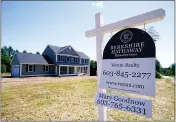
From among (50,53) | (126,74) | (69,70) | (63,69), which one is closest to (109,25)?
(126,74)

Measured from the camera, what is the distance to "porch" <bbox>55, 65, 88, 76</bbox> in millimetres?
33656

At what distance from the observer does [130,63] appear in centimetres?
288

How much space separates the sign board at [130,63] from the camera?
8.70 ft

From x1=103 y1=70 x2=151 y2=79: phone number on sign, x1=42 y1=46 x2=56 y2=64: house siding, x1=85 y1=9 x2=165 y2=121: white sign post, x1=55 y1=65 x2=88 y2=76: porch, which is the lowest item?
x1=55 y1=65 x2=88 y2=76: porch

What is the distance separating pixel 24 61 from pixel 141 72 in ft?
90.2

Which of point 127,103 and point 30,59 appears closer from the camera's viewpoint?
point 127,103

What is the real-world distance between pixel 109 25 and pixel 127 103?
63.8 inches

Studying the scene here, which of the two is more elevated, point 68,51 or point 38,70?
point 68,51

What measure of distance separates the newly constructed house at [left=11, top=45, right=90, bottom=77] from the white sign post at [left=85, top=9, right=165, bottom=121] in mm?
25948

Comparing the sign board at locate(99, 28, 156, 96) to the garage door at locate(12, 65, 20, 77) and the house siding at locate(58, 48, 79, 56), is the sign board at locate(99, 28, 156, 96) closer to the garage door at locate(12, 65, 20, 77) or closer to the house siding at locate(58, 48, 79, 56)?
the garage door at locate(12, 65, 20, 77)

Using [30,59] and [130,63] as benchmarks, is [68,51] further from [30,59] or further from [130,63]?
[130,63]

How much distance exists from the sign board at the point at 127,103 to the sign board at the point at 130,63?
150 mm

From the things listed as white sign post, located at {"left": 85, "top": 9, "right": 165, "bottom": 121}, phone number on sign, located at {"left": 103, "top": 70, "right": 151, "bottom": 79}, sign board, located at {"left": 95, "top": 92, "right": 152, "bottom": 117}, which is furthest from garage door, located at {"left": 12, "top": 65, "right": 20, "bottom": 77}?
phone number on sign, located at {"left": 103, "top": 70, "right": 151, "bottom": 79}

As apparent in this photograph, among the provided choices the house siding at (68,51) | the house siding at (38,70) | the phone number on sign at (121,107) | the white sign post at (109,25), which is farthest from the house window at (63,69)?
the phone number on sign at (121,107)
